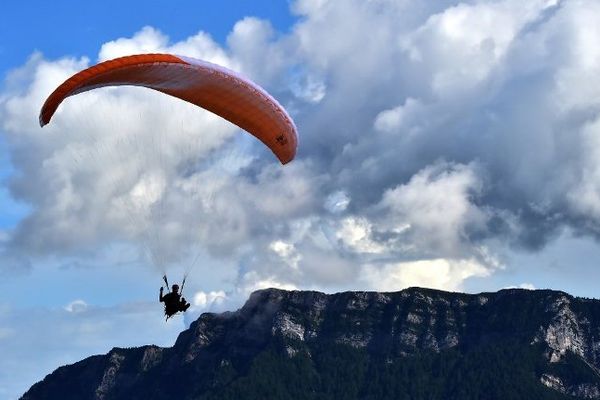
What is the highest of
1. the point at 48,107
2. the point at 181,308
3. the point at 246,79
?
the point at 246,79

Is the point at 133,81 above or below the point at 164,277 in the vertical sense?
above

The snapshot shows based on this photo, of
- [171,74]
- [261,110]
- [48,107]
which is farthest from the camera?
[261,110]

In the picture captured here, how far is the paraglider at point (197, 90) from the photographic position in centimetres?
8806

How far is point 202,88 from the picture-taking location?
99375mm

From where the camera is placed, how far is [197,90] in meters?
99.9

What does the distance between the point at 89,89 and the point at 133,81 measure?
4.19 meters

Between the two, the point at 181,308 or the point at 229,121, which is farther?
the point at 229,121

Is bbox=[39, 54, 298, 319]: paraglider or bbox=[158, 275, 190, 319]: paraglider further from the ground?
bbox=[39, 54, 298, 319]: paraglider

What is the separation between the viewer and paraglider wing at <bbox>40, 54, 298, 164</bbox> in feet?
289

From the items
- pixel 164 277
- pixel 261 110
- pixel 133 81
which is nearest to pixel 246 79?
pixel 261 110

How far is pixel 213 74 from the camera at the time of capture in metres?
97.1

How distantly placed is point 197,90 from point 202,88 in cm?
67

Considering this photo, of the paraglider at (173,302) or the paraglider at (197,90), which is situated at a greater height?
the paraglider at (197,90)

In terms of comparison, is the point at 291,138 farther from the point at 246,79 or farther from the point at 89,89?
the point at 89,89
